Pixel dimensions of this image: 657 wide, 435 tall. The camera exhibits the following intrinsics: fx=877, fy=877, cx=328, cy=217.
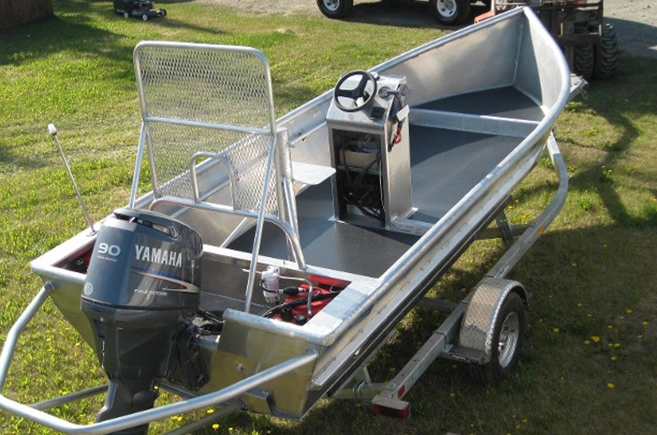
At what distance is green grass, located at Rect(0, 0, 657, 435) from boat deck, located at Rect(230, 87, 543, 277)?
59 cm

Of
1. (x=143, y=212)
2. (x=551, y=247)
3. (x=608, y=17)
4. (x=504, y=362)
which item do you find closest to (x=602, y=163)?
(x=551, y=247)

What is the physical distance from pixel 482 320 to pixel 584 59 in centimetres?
544

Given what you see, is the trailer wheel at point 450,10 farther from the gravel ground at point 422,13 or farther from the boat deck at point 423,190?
the boat deck at point 423,190

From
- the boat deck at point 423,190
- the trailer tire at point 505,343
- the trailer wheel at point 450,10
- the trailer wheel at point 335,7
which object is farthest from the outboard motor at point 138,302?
the trailer wheel at point 335,7

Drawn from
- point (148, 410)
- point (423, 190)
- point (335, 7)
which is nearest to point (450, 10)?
point (335, 7)

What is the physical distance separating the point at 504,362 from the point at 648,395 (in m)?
0.71

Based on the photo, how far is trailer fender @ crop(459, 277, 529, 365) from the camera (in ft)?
13.7

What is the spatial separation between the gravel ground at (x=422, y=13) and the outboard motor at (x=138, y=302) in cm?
820

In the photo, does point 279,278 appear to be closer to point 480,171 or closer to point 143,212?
point 143,212

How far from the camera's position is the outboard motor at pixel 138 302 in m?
3.20

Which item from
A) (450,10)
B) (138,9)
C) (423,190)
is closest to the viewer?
(423,190)

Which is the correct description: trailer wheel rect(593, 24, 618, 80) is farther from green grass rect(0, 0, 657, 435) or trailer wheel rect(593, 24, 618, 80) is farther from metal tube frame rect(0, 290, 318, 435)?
metal tube frame rect(0, 290, 318, 435)

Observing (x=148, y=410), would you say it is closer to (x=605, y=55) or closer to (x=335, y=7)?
(x=605, y=55)

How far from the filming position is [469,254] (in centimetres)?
580
